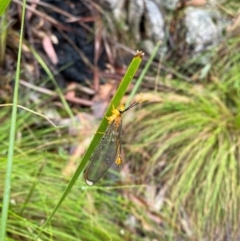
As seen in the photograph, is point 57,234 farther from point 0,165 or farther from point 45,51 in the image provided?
point 45,51

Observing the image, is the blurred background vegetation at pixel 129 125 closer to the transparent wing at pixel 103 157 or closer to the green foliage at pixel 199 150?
the green foliage at pixel 199 150

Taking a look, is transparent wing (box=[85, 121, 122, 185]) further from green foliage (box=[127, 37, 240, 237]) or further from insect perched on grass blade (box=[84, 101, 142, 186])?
green foliage (box=[127, 37, 240, 237])

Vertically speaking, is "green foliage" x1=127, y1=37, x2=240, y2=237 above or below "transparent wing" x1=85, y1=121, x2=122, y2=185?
above

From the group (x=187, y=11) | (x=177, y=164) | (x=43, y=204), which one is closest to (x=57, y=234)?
(x=43, y=204)

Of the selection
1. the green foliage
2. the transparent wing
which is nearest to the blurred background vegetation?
the green foliage

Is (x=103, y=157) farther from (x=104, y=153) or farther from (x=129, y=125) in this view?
(x=129, y=125)

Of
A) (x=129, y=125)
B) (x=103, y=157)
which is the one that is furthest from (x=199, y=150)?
(x=103, y=157)

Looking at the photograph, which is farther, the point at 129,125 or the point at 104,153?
the point at 129,125
